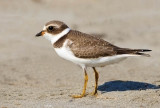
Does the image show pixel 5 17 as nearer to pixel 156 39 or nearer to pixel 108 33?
pixel 108 33

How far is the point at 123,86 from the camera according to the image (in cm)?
909

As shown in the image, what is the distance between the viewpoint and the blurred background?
9846 millimetres

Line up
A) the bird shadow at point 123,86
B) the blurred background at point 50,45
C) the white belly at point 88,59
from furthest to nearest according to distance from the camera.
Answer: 1. the blurred background at point 50,45
2. the bird shadow at point 123,86
3. the white belly at point 88,59

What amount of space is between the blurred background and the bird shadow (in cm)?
32

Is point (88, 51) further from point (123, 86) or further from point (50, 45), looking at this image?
point (50, 45)

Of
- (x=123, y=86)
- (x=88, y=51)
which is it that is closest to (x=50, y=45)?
(x=123, y=86)

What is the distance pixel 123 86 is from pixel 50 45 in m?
5.62

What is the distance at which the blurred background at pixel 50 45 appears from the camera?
9.85m

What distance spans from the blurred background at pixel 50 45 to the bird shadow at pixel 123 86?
318 mm

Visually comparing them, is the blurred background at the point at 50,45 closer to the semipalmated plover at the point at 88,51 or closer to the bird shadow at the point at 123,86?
the bird shadow at the point at 123,86

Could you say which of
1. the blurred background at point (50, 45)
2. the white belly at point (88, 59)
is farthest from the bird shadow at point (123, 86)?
the white belly at point (88, 59)

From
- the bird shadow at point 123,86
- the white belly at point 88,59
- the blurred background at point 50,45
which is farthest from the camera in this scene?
the blurred background at point 50,45

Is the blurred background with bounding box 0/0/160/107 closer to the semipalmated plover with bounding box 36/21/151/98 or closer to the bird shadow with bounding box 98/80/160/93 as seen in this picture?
the bird shadow with bounding box 98/80/160/93

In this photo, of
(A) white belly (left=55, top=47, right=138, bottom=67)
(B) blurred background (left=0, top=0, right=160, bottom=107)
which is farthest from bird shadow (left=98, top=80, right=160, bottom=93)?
(A) white belly (left=55, top=47, right=138, bottom=67)
